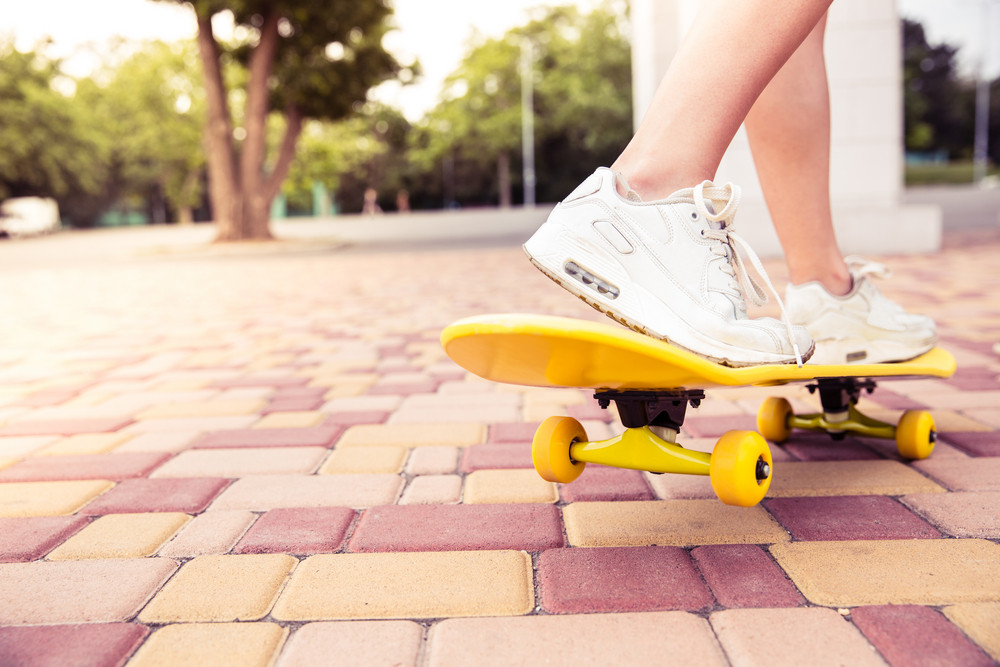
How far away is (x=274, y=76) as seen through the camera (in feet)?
54.3

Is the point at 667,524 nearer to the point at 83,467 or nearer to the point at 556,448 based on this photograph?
the point at 556,448

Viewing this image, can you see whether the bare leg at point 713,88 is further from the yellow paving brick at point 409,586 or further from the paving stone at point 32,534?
the paving stone at point 32,534

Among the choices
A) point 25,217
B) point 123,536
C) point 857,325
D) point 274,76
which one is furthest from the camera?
point 25,217

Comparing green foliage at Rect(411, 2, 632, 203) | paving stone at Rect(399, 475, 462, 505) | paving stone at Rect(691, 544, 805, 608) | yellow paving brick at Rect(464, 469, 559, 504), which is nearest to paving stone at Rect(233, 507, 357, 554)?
paving stone at Rect(399, 475, 462, 505)

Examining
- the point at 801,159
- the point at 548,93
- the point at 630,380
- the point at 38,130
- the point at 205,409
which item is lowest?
the point at 205,409

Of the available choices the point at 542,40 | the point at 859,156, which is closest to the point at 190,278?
the point at 859,156

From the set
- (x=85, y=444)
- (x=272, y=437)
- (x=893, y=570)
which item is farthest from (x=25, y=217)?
(x=893, y=570)

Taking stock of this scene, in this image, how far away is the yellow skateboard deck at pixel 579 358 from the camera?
110 cm

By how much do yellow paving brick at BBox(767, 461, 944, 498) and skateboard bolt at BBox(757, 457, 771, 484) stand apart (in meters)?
0.23

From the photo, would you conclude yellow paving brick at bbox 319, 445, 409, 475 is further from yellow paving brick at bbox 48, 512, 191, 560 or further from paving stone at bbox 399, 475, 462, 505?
yellow paving brick at bbox 48, 512, 191, 560

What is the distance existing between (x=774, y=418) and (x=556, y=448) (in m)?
0.67

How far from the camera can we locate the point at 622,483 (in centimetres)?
158

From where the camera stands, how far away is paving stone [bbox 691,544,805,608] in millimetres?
1062

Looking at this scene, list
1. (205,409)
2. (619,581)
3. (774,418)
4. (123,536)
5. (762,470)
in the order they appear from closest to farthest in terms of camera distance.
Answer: (619,581), (762,470), (123,536), (774,418), (205,409)
